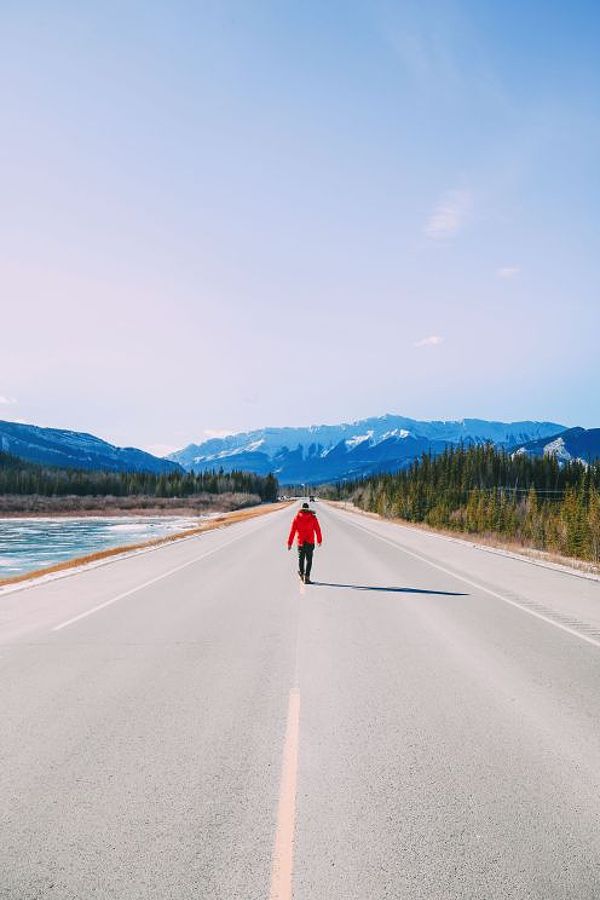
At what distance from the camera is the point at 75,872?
10.6ft

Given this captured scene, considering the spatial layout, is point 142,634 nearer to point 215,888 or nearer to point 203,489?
point 215,888

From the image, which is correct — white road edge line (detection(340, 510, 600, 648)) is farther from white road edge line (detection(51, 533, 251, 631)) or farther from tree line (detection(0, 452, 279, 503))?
tree line (detection(0, 452, 279, 503))

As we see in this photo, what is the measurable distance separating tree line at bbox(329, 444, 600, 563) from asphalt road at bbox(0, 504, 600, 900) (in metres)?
16.9

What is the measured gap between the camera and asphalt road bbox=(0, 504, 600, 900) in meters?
3.25

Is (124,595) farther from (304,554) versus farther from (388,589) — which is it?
(388,589)

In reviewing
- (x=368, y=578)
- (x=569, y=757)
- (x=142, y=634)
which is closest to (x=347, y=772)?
(x=569, y=757)

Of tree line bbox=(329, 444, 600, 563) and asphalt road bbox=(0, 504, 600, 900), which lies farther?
tree line bbox=(329, 444, 600, 563)

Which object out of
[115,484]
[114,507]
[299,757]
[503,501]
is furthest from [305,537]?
[115,484]

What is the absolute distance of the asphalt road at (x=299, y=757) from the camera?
10.7 ft

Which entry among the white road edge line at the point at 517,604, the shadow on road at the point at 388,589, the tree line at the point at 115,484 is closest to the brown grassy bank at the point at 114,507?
the tree line at the point at 115,484

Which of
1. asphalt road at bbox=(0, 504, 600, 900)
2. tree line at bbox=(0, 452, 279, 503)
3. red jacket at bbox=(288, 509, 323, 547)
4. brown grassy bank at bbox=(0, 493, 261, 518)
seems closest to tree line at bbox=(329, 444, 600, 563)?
red jacket at bbox=(288, 509, 323, 547)

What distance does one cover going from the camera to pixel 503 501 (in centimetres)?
3912

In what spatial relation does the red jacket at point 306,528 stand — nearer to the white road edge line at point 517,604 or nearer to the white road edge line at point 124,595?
the white road edge line at point 124,595

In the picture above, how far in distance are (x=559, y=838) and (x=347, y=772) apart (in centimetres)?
148
